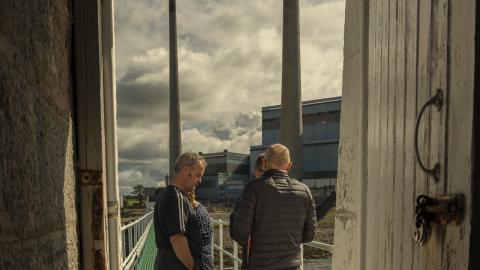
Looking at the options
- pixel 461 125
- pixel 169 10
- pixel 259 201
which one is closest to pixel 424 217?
pixel 461 125

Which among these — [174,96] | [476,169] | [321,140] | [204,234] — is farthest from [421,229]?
[321,140]

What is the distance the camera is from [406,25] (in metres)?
1.61

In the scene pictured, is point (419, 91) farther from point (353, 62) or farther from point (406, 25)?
point (353, 62)

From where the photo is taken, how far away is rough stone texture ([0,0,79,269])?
765 mm

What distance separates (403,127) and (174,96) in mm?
23931

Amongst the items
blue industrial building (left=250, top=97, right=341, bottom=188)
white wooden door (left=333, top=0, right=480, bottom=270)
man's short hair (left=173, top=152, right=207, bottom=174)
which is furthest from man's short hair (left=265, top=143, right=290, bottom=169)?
blue industrial building (left=250, top=97, right=341, bottom=188)

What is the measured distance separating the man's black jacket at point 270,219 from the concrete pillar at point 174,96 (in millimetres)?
21264

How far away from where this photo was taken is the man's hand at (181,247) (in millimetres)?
2748

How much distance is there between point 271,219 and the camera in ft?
9.65

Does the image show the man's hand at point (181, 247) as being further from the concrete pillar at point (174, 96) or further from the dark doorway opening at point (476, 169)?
the concrete pillar at point (174, 96)

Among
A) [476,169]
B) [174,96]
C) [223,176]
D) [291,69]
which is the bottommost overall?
[223,176]

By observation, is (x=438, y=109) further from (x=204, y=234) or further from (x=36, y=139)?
(x=204, y=234)

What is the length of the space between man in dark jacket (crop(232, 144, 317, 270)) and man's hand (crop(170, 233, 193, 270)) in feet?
1.09

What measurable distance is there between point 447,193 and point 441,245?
14 cm
